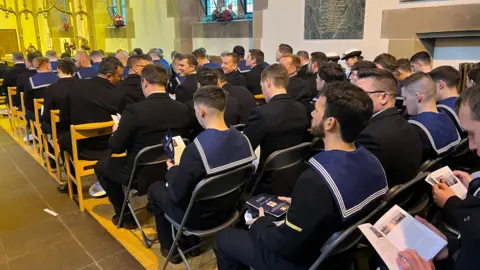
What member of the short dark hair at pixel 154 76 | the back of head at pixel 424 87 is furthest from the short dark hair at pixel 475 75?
the short dark hair at pixel 154 76

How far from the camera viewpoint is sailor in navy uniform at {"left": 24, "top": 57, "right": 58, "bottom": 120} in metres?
4.66

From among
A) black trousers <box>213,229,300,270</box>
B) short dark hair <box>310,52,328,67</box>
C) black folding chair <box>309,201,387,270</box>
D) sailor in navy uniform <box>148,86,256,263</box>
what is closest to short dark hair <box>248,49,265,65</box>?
short dark hair <box>310,52,328,67</box>

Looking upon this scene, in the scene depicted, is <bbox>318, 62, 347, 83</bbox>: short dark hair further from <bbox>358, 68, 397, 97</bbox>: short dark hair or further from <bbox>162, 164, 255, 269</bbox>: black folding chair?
<bbox>162, 164, 255, 269</bbox>: black folding chair

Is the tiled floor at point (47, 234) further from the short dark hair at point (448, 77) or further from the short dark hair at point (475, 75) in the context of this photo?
the short dark hair at point (475, 75)

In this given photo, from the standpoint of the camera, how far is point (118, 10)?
12.9 m

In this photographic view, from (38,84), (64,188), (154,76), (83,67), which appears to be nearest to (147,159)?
(154,76)

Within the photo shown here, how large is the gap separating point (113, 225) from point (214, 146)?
1636 millimetres

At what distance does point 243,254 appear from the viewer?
1.77 metres

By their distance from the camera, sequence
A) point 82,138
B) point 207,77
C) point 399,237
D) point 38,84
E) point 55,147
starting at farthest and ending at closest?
point 38,84 → point 55,147 → point 207,77 → point 82,138 → point 399,237

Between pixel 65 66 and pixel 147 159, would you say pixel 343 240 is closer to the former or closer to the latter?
pixel 147 159

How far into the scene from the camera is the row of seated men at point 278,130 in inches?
60.0

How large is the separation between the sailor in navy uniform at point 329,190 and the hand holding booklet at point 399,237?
10 cm

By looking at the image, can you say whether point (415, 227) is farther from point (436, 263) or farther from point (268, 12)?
point (268, 12)

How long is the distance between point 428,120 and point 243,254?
4.91 feet
